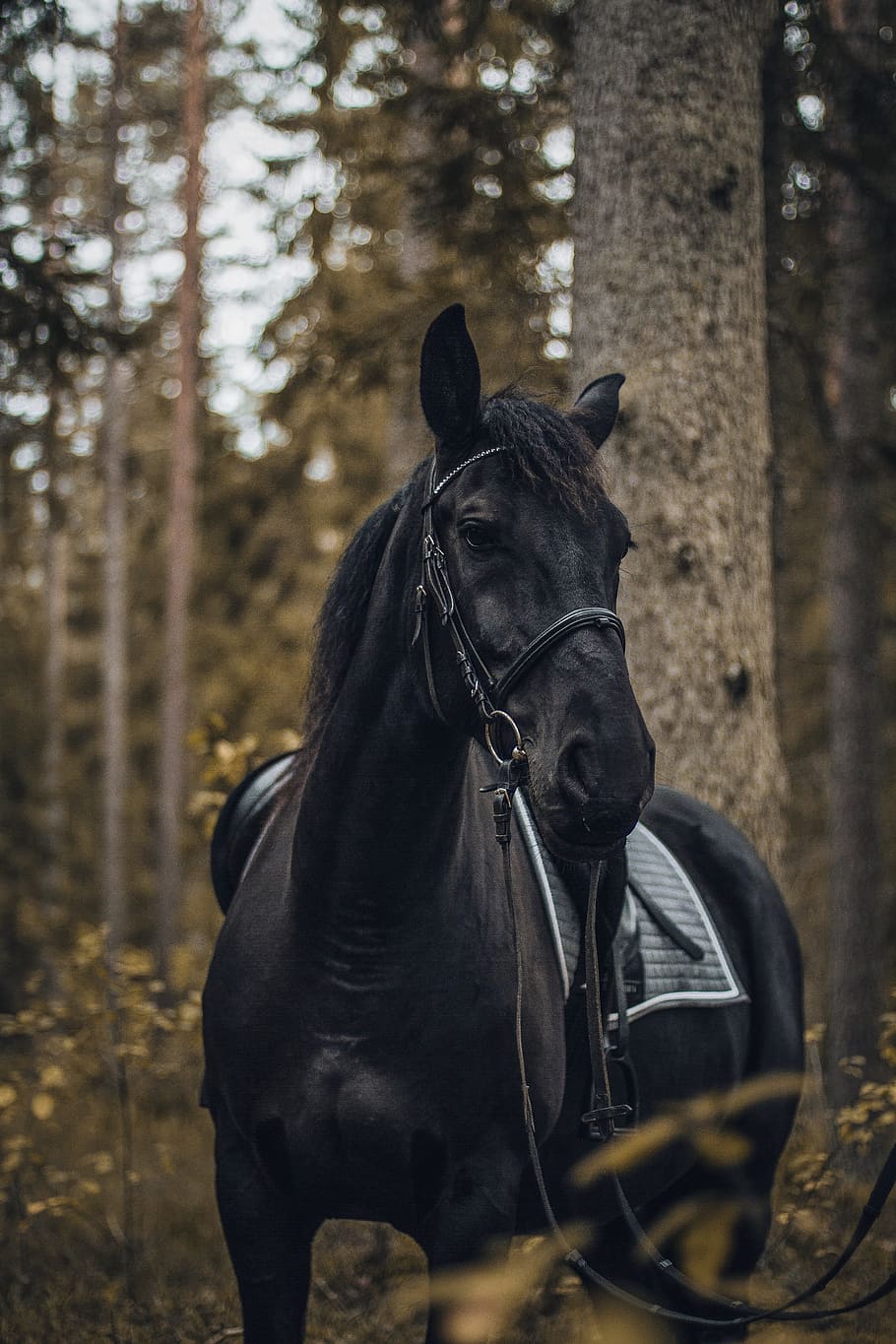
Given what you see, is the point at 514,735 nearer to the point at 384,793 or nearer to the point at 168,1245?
the point at 384,793

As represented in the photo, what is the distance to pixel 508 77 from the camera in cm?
768

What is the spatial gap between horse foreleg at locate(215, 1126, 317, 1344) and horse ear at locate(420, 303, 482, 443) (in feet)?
6.19

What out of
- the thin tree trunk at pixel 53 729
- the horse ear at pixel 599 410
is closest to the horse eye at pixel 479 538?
the horse ear at pixel 599 410

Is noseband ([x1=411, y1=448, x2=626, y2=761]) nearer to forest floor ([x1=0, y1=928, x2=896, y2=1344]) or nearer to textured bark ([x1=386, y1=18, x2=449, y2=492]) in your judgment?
forest floor ([x1=0, y1=928, x2=896, y2=1344])

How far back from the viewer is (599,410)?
303 centimetres

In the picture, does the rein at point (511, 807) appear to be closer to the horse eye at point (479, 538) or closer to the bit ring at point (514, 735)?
the bit ring at point (514, 735)

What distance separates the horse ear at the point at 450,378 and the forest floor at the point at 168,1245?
2579 mm

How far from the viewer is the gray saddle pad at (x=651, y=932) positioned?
10.2 feet

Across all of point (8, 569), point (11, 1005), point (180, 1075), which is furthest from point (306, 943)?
point (8, 569)

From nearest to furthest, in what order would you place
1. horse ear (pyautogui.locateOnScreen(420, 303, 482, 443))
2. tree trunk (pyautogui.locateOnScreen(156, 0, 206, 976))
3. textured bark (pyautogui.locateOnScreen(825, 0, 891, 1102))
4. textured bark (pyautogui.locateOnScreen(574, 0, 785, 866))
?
horse ear (pyautogui.locateOnScreen(420, 303, 482, 443)) < textured bark (pyautogui.locateOnScreen(574, 0, 785, 866)) < textured bark (pyautogui.locateOnScreen(825, 0, 891, 1102)) < tree trunk (pyautogui.locateOnScreen(156, 0, 206, 976))

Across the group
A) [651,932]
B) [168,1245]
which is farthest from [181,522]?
[651,932]

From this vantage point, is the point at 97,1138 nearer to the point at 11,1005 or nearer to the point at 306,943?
the point at 11,1005

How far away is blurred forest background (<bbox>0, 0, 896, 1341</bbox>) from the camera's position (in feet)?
17.1

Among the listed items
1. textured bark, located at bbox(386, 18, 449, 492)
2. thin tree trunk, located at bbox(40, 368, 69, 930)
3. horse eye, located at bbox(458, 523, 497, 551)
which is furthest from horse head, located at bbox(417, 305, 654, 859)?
thin tree trunk, located at bbox(40, 368, 69, 930)
